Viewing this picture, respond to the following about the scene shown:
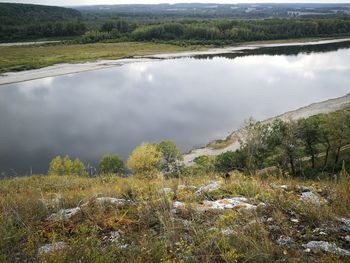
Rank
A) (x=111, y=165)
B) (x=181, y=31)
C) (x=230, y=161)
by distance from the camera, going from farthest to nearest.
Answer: (x=181, y=31), (x=230, y=161), (x=111, y=165)

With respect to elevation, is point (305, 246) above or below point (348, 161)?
above

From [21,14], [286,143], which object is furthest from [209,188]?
[21,14]

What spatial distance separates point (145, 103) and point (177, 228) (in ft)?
140

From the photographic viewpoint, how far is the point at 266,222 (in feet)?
15.8

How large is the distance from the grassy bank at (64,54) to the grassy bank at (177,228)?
222 ft

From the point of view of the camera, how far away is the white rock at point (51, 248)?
4198mm

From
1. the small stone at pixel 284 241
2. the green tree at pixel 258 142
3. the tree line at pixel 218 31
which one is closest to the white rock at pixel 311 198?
the small stone at pixel 284 241

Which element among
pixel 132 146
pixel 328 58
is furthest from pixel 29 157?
pixel 328 58

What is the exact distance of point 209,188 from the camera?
22.1 ft

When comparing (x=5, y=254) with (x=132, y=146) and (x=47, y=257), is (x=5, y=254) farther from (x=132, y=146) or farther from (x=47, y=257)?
(x=132, y=146)

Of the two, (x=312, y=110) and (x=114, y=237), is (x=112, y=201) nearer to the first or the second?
(x=114, y=237)

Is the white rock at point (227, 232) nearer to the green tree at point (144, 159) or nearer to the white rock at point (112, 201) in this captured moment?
the white rock at point (112, 201)

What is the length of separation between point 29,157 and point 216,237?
2974 centimetres

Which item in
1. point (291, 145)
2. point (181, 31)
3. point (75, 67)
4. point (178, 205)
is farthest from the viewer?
point (181, 31)
